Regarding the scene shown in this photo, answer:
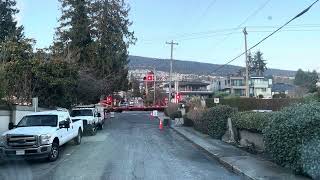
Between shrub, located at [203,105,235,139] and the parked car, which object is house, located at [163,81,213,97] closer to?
the parked car

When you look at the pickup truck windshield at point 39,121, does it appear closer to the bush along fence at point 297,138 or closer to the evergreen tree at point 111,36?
the bush along fence at point 297,138

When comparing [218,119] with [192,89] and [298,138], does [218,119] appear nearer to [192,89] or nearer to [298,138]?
→ [298,138]

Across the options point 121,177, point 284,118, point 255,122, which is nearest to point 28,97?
point 255,122

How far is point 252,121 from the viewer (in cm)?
1984

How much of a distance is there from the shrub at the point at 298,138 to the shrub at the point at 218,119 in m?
11.5

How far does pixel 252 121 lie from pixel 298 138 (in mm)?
7253

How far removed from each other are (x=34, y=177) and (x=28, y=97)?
2090 cm

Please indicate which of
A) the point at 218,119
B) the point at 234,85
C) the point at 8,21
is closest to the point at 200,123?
the point at 218,119

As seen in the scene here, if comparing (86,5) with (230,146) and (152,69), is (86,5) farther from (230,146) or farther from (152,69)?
(152,69)

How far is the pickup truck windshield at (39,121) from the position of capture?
66.6 feet

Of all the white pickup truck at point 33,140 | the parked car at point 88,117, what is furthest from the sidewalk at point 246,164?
the parked car at point 88,117

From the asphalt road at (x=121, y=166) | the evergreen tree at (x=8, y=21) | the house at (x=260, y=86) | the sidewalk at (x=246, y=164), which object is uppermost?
the evergreen tree at (x=8, y=21)

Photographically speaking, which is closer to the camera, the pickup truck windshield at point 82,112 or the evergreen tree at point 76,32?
the pickup truck windshield at point 82,112

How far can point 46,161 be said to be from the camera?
18422 mm
